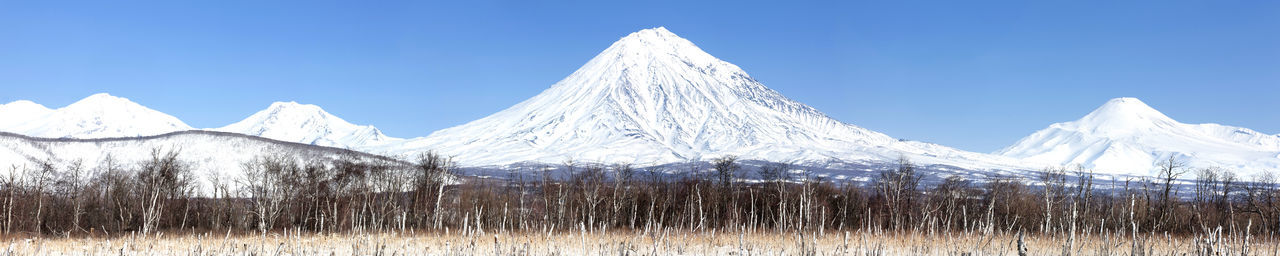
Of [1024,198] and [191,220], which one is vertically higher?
[1024,198]

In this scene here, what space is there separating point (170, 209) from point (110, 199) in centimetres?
692

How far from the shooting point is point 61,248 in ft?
75.6

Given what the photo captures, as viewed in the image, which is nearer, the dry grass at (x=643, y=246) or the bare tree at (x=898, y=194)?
the dry grass at (x=643, y=246)

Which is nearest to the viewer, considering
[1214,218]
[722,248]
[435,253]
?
[435,253]

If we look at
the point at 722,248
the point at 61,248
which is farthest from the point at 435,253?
the point at 61,248

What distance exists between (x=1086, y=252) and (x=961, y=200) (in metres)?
51.9

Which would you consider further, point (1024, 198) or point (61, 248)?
point (1024, 198)

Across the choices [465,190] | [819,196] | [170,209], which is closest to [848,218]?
[819,196]

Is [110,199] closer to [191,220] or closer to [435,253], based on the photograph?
[191,220]

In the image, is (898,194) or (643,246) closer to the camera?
(643,246)

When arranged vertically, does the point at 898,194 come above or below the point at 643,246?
above

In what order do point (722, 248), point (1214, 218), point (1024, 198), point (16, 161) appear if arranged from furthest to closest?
point (16, 161) < point (1024, 198) < point (1214, 218) < point (722, 248)

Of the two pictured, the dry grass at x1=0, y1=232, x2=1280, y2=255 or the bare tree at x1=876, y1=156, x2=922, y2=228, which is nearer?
the dry grass at x1=0, y1=232, x2=1280, y2=255

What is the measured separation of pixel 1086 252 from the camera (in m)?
20.6
